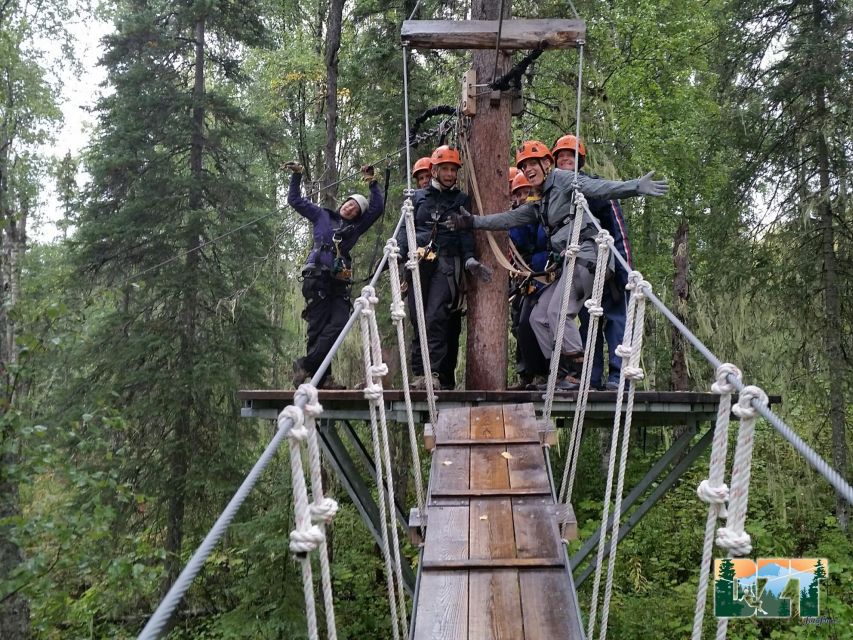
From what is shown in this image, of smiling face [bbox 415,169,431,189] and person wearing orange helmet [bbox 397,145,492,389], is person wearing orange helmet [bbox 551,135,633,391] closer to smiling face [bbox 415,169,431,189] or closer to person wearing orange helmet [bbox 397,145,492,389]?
person wearing orange helmet [bbox 397,145,492,389]

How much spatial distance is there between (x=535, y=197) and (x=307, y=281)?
1.71 metres

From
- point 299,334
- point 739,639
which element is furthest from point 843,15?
point 299,334

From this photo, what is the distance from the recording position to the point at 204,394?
852cm

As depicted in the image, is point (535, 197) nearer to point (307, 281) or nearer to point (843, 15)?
point (307, 281)

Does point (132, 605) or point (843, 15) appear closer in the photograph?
point (843, 15)

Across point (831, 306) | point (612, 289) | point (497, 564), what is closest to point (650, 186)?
point (612, 289)

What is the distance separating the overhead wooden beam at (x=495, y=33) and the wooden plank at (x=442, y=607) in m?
3.73

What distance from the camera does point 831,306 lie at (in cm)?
721

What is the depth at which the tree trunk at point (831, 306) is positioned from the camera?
7078 mm

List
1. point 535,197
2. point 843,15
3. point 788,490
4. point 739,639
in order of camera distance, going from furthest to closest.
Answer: point 788,490 < point 843,15 < point 739,639 < point 535,197

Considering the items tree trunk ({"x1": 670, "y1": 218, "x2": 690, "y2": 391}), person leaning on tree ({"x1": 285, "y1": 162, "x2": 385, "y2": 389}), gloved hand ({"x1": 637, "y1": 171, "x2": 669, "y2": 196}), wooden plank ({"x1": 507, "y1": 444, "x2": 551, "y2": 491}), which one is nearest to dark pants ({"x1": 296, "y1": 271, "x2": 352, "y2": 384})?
person leaning on tree ({"x1": 285, "y1": 162, "x2": 385, "y2": 389})

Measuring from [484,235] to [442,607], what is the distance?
9.91 feet

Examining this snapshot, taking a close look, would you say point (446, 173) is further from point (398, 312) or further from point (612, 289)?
point (398, 312)

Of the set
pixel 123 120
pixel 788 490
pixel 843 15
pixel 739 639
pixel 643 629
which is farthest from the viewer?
pixel 123 120
